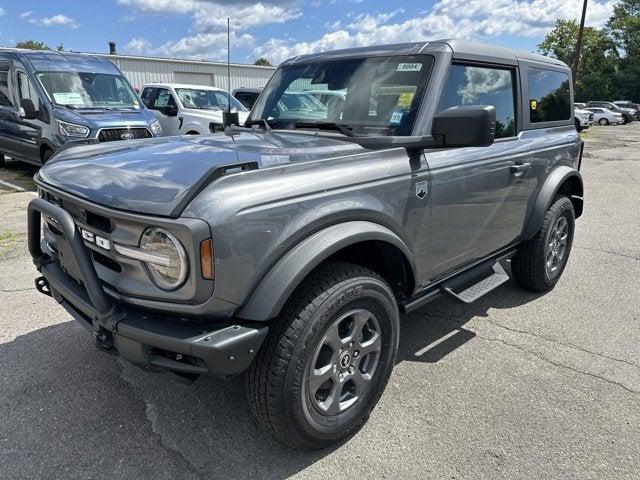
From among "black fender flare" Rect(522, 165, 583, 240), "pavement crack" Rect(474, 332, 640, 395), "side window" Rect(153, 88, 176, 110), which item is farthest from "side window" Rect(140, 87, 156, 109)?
"pavement crack" Rect(474, 332, 640, 395)

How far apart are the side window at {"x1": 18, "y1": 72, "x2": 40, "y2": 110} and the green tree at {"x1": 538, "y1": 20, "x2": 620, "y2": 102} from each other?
196ft

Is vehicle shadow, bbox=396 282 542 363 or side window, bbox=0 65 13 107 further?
side window, bbox=0 65 13 107

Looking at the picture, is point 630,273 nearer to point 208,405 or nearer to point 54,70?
point 208,405

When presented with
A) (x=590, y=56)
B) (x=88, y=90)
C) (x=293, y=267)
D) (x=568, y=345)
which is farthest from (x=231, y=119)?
(x=590, y=56)

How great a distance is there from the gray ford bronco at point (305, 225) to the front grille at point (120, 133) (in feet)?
17.9

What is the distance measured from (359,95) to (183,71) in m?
26.8

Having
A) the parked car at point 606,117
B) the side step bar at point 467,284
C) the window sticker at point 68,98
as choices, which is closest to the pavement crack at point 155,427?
the side step bar at point 467,284

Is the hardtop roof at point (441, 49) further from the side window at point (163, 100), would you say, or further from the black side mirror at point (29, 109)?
the side window at point (163, 100)

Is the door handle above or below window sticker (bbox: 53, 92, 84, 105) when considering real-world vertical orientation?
below

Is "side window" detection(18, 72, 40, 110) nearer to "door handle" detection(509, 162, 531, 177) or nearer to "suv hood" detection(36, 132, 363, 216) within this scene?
"suv hood" detection(36, 132, 363, 216)

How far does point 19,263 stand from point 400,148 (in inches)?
167

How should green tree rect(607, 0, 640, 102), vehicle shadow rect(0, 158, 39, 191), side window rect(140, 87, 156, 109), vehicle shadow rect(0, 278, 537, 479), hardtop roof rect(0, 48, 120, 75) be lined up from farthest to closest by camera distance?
green tree rect(607, 0, 640, 102) → side window rect(140, 87, 156, 109) → vehicle shadow rect(0, 158, 39, 191) → hardtop roof rect(0, 48, 120, 75) → vehicle shadow rect(0, 278, 537, 479)

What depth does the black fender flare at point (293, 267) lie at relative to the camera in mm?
2074

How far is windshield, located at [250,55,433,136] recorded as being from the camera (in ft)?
9.80
